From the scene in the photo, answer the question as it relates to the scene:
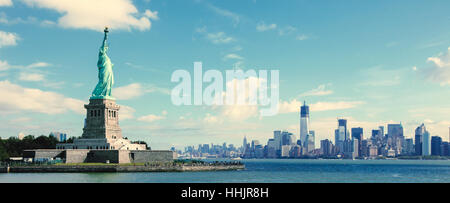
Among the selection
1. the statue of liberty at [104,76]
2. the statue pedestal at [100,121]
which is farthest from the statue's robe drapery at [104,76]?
the statue pedestal at [100,121]

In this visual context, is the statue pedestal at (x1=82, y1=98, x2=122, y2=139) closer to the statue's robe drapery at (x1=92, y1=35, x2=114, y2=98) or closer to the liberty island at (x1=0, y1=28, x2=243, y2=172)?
the liberty island at (x1=0, y1=28, x2=243, y2=172)

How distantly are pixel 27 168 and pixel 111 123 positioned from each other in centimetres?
1940

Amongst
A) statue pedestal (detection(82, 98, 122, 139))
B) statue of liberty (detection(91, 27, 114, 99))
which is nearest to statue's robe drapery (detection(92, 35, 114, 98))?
statue of liberty (detection(91, 27, 114, 99))

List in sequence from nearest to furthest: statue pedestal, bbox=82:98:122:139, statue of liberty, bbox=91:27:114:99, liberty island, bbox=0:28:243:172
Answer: liberty island, bbox=0:28:243:172 < statue pedestal, bbox=82:98:122:139 < statue of liberty, bbox=91:27:114:99

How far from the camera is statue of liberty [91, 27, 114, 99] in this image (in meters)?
101

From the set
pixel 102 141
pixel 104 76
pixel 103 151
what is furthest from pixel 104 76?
pixel 103 151

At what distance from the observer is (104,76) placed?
333 ft

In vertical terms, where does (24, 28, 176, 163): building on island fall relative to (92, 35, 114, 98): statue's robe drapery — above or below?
below

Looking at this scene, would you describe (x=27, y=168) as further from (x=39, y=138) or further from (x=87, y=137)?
(x=39, y=138)

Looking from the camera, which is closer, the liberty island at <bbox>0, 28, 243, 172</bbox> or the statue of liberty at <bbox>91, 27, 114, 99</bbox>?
the liberty island at <bbox>0, 28, 243, 172</bbox>

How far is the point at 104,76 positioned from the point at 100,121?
30.9 ft

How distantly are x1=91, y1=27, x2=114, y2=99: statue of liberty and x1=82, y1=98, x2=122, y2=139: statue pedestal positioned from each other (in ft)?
4.63
